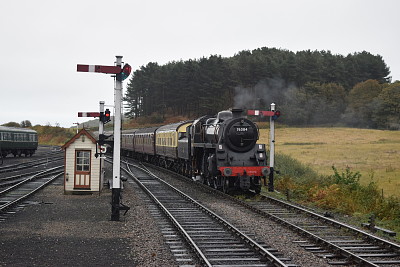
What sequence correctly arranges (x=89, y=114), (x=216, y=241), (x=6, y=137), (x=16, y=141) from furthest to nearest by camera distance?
(x=16, y=141), (x=6, y=137), (x=89, y=114), (x=216, y=241)

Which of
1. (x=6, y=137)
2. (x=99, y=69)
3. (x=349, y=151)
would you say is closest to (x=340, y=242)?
(x=99, y=69)

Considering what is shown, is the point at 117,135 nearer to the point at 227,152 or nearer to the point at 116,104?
the point at 116,104

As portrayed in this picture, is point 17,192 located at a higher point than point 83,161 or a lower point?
lower

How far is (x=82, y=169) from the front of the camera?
18.4 metres

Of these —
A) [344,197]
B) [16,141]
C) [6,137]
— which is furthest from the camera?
[16,141]

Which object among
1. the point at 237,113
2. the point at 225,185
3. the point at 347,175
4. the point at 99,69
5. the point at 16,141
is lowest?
the point at 225,185

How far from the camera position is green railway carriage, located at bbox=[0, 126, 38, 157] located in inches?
1678

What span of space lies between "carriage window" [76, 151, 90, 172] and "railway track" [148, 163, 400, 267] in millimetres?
7761

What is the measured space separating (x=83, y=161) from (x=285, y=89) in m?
58.5

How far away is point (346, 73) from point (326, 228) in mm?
79824

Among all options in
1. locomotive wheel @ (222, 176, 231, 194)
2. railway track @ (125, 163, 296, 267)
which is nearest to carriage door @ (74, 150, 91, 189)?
railway track @ (125, 163, 296, 267)

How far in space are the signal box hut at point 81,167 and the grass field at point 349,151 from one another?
1168cm

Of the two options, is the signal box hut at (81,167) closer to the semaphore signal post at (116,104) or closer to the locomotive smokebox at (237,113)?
the semaphore signal post at (116,104)

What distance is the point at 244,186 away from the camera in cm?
1745
